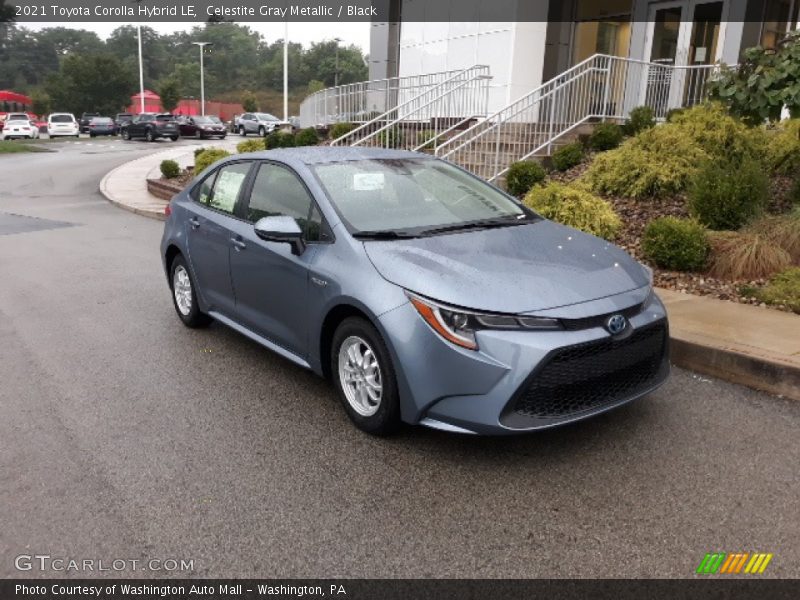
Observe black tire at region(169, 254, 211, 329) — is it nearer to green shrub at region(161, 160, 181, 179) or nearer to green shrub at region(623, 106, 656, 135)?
green shrub at region(623, 106, 656, 135)

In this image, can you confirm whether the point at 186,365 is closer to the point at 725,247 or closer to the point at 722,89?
the point at 725,247

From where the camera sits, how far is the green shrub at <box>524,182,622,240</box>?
316 inches

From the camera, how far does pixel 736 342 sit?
5.11 m

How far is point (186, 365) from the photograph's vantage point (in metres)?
5.29

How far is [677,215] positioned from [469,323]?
6.00m

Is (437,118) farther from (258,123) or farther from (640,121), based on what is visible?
(258,123)

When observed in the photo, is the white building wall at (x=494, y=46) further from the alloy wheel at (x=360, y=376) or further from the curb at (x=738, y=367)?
the alloy wheel at (x=360, y=376)

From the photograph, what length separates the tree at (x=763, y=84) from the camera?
7.19 meters

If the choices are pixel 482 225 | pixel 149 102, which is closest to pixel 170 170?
pixel 482 225

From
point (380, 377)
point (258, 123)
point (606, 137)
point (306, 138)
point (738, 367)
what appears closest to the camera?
point (380, 377)

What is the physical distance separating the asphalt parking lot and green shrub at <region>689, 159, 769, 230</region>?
3347 millimetres

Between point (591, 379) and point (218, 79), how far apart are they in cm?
13287

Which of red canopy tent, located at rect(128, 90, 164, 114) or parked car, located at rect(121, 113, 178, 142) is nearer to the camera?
parked car, located at rect(121, 113, 178, 142)
